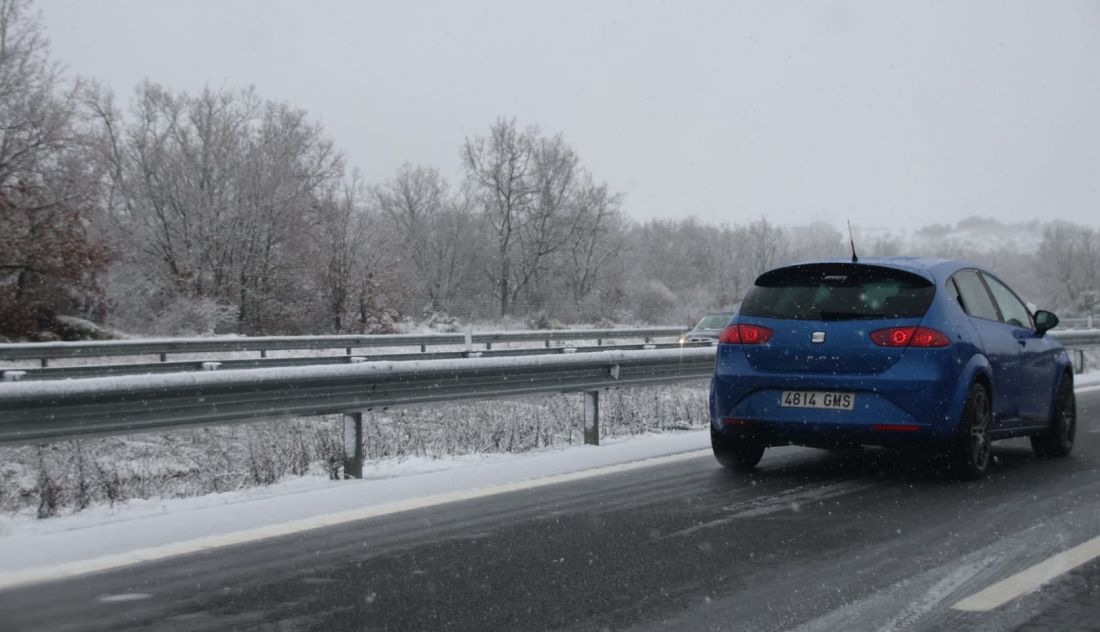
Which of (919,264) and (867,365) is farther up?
(919,264)

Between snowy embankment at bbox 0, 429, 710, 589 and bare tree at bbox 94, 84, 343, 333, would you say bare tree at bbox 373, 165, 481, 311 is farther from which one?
snowy embankment at bbox 0, 429, 710, 589

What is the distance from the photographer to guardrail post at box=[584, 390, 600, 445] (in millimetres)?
9352

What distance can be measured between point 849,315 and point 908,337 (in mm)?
409

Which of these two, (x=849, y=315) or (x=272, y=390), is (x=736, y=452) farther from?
(x=272, y=390)

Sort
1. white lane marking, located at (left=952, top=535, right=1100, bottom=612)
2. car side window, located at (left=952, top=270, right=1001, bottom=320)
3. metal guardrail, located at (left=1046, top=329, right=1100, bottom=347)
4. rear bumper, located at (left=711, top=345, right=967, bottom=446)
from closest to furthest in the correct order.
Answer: white lane marking, located at (left=952, top=535, right=1100, bottom=612) < rear bumper, located at (left=711, top=345, right=967, bottom=446) < car side window, located at (left=952, top=270, right=1001, bottom=320) < metal guardrail, located at (left=1046, top=329, right=1100, bottom=347)

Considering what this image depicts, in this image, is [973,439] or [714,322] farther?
[714,322]

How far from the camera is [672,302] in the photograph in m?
59.8

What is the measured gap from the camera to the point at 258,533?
5.34 meters

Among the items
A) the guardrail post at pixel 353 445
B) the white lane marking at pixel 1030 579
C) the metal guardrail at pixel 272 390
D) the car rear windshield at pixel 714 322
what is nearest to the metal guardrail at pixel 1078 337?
the car rear windshield at pixel 714 322

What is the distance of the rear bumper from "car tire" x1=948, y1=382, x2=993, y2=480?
14 centimetres

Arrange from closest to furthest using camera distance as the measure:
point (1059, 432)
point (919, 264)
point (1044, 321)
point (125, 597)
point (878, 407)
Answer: point (125, 597)
point (878, 407)
point (919, 264)
point (1044, 321)
point (1059, 432)

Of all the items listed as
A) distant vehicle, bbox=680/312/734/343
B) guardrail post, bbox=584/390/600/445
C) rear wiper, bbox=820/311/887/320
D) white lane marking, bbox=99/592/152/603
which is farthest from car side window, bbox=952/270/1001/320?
distant vehicle, bbox=680/312/734/343

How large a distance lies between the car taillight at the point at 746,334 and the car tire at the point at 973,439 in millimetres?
1426

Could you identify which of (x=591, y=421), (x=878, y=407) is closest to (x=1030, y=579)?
(x=878, y=407)
